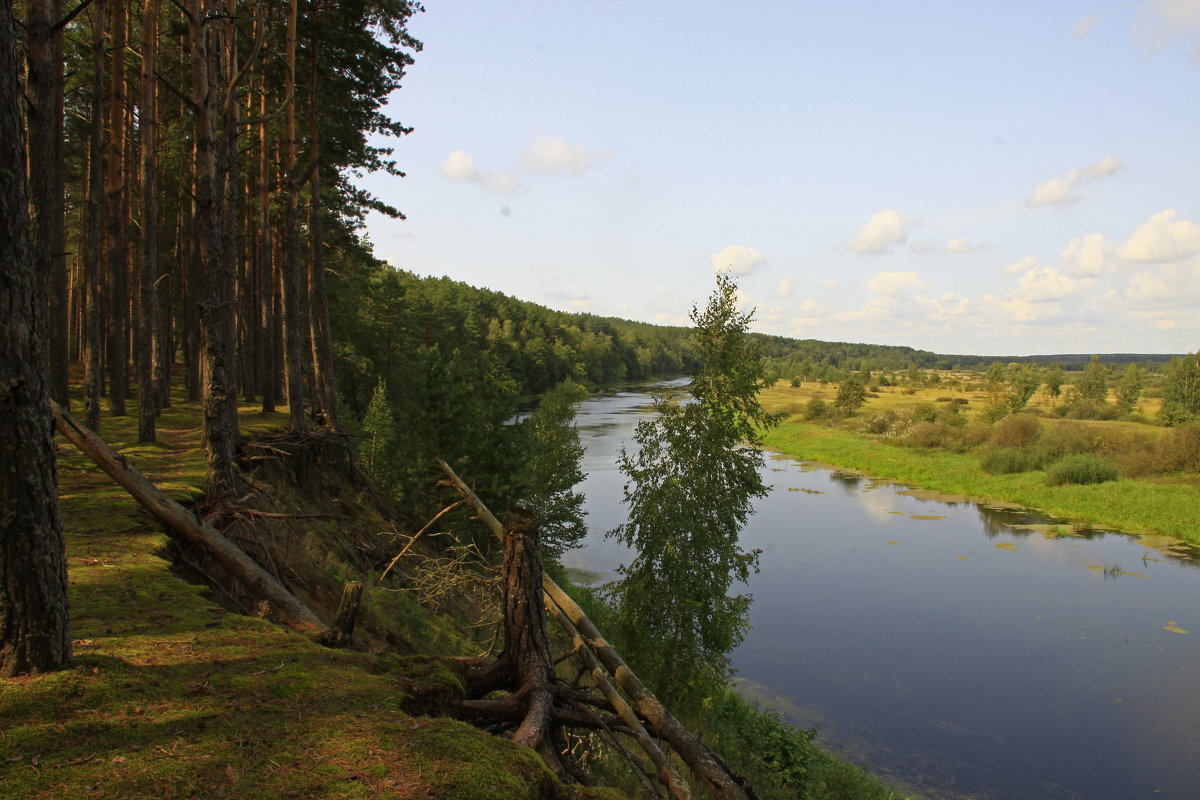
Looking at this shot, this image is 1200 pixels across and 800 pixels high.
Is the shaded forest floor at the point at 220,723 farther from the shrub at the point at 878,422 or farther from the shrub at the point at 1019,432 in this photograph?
the shrub at the point at 878,422

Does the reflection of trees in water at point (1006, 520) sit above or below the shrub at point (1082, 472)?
below

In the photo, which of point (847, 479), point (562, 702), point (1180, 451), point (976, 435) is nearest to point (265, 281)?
point (562, 702)

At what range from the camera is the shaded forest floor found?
112 inches

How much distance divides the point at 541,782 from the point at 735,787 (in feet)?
4.04

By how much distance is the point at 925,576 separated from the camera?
22.6 metres

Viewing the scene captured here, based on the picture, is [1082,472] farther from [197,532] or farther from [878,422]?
[197,532]

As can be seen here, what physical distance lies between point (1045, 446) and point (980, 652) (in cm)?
2849

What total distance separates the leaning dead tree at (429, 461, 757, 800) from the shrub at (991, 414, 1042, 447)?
147ft

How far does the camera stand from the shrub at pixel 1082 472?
3519 centimetres

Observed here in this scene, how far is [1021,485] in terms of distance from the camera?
36188mm

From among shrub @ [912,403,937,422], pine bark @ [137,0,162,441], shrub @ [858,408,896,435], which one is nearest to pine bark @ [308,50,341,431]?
pine bark @ [137,0,162,441]

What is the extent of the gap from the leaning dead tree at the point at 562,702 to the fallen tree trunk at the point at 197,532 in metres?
1.73

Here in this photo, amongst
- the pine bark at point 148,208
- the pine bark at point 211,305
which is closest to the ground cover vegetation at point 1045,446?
the pine bark at point 211,305

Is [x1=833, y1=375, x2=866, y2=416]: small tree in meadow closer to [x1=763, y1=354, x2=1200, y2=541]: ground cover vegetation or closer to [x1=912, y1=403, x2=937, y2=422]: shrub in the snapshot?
[x1=763, y1=354, x2=1200, y2=541]: ground cover vegetation
